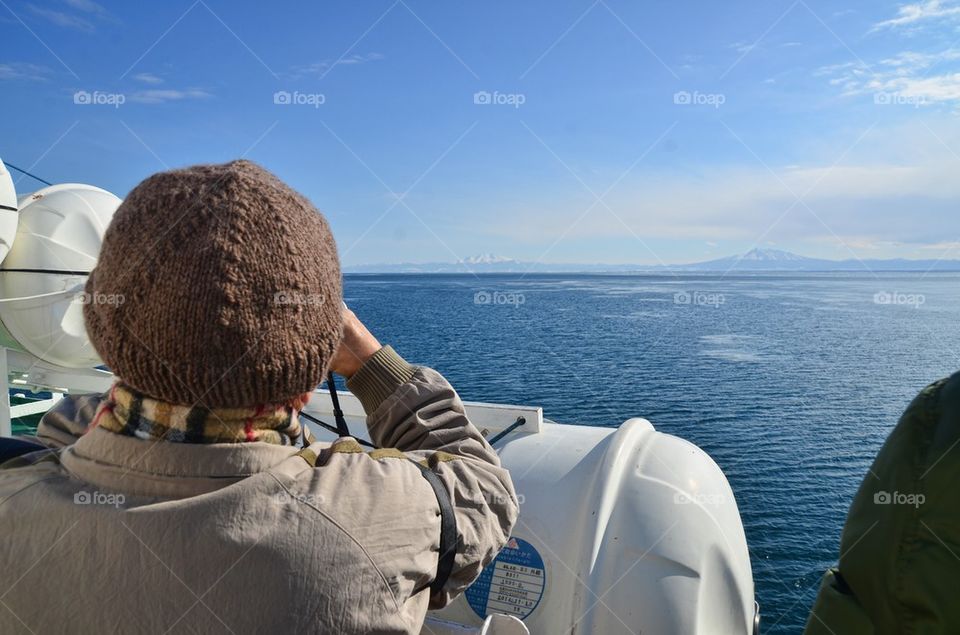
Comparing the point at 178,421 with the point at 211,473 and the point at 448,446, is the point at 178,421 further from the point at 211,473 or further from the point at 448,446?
the point at 448,446

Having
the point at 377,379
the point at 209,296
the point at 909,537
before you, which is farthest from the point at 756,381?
the point at 209,296

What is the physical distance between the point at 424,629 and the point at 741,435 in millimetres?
16905

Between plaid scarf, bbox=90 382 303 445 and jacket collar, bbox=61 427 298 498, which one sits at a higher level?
plaid scarf, bbox=90 382 303 445

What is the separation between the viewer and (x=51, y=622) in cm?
121

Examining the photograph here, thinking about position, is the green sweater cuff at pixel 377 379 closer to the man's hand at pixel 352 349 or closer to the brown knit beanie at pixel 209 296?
the man's hand at pixel 352 349

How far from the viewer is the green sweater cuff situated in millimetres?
1768

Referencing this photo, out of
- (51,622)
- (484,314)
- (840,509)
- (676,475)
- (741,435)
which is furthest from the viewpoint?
(484,314)

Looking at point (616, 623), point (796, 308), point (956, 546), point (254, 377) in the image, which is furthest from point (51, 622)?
point (796, 308)

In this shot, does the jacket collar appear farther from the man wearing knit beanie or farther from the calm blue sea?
the calm blue sea

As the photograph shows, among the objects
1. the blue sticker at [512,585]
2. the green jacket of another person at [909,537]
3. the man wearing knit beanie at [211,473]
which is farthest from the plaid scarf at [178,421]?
the blue sticker at [512,585]

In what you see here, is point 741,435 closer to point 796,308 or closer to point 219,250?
point 219,250

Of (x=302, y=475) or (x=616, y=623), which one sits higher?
(x=302, y=475)

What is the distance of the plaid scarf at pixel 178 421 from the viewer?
4.15ft

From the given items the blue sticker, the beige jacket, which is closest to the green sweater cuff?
the beige jacket
